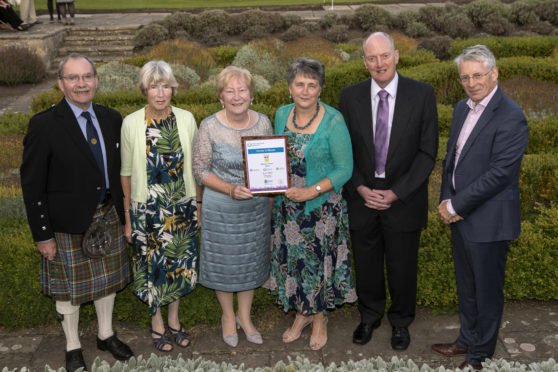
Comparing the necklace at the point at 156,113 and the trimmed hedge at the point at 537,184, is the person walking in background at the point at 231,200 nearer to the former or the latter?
the necklace at the point at 156,113

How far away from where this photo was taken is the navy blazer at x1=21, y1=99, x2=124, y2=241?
155 inches

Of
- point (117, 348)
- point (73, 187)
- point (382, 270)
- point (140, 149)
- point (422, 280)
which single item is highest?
point (140, 149)

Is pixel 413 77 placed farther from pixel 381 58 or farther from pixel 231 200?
pixel 231 200

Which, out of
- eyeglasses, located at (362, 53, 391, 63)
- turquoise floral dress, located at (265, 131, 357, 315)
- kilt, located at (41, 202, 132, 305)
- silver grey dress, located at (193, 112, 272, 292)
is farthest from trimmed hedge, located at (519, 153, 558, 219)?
kilt, located at (41, 202, 132, 305)

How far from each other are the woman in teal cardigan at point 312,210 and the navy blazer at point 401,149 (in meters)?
0.17

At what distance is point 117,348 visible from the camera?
185 inches

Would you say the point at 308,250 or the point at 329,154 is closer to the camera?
the point at 329,154

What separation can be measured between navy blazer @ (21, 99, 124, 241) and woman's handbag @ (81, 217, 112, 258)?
2.5 inches

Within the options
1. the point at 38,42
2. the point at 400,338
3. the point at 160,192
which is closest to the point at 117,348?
the point at 160,192

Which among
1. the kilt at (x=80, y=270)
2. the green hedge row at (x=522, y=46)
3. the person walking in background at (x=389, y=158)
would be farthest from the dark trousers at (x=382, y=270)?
the green hedge row at (x=522, y=46)

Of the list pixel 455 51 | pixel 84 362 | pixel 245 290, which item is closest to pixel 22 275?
pixel 84 362

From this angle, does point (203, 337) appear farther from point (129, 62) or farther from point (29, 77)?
point (29, 77)

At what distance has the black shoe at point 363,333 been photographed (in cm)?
485

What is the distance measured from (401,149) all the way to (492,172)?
74 centimetres
